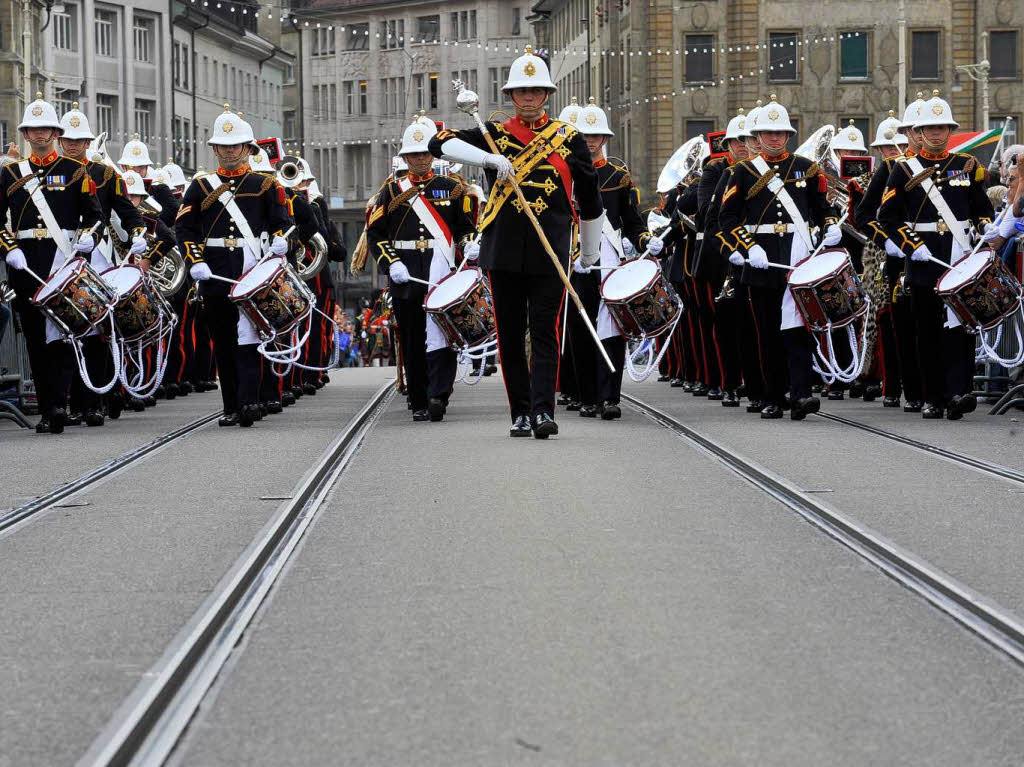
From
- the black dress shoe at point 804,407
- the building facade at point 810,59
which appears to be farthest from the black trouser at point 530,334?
the building facade at point 810,59

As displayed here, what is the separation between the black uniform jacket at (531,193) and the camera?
530 inches

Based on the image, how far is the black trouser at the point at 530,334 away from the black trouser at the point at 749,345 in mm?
2877

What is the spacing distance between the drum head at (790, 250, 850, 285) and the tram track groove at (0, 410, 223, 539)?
14.2 ft

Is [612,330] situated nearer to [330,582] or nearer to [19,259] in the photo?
[19,259]

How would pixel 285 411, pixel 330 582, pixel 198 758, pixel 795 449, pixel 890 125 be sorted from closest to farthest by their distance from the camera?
pixel 198 758
pixel 330 582
pixel 795 449
pixel 285 411
pixel 890 125

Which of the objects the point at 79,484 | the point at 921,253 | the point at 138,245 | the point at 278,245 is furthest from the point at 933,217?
the point at 79,484

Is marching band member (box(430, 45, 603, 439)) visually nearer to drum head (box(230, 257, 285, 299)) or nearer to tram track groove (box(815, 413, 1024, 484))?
tram track groove (box(815, 413, 1024, 484))

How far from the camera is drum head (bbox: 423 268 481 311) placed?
1578 cm

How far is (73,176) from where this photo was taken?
1587cm

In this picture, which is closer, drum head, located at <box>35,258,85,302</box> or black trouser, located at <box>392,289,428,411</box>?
drum head, located at <box>35,258,85,302</box>

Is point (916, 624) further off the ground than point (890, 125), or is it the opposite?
point (890, 125)

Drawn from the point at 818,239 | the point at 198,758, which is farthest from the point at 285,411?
the point at 198,758

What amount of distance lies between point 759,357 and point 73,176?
5.08 meters

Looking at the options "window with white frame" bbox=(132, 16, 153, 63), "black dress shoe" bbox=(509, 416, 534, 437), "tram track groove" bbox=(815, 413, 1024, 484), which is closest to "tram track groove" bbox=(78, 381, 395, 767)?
"tram track groove" bbox=(815, 413, 1024, 484)
